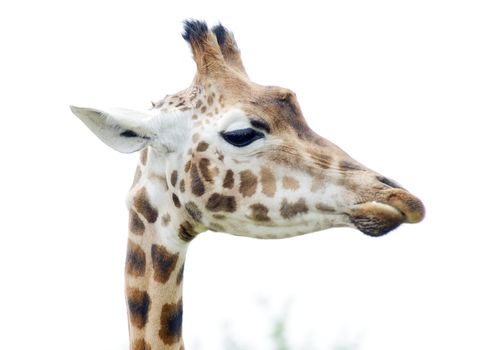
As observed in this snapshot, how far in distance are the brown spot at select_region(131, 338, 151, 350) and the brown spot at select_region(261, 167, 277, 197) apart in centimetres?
114

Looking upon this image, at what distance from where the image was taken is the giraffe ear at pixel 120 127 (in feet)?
23.9

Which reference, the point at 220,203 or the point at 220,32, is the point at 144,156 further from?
the point at 220,32

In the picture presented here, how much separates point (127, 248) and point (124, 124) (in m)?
0.77

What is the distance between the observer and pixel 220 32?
8.08 metres

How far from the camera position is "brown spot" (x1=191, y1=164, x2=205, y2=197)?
7.27 meters

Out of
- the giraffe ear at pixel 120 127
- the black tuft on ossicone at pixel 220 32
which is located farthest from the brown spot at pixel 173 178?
the black tuft on ossicone at pixel 220 32

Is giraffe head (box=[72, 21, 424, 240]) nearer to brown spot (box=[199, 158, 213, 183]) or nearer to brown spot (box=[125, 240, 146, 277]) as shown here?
brown spot (box=[199, 158, 213, 183])

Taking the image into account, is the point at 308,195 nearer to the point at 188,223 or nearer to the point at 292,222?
the point at 292,222

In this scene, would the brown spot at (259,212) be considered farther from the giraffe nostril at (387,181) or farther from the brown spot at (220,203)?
the giraffe nostril at (387,181)

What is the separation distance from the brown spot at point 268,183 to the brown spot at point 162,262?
70 cm

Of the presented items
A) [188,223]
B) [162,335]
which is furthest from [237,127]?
[162,335]

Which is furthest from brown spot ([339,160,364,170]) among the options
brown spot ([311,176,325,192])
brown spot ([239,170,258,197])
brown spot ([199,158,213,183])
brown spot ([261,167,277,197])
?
brown spot ([199,158,213,183])

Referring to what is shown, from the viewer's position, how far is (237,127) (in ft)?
23.9

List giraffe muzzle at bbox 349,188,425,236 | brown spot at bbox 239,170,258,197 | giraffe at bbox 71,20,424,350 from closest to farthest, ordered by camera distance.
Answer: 1. giraffe muzzle at bbox 349,188,425,236
2. giraffe at bbox 71,20,424,350
3. brown spot at bbox 239,170,258,197
